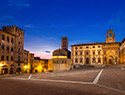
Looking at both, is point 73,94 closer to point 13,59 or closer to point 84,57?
point 13,59

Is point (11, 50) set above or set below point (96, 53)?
above

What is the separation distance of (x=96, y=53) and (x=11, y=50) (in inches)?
1432

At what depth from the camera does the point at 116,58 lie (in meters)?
44.3

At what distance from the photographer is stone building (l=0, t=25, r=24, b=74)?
112ft

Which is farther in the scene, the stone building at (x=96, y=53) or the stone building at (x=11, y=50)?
the stone building at (x=96, y=53)

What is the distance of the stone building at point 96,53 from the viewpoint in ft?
146

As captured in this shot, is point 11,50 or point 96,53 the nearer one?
point 11,50

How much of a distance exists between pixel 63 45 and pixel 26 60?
53681mm

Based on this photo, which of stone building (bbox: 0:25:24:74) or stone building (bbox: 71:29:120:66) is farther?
stone building (bbox: 71:29:120:66)

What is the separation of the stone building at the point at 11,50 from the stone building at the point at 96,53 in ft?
82.0

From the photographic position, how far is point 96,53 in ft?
148

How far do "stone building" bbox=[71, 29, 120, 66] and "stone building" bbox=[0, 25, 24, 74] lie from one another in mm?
24986

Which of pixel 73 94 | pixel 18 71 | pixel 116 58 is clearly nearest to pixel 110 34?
pixel 116 58

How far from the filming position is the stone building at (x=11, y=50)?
34.2 meters
